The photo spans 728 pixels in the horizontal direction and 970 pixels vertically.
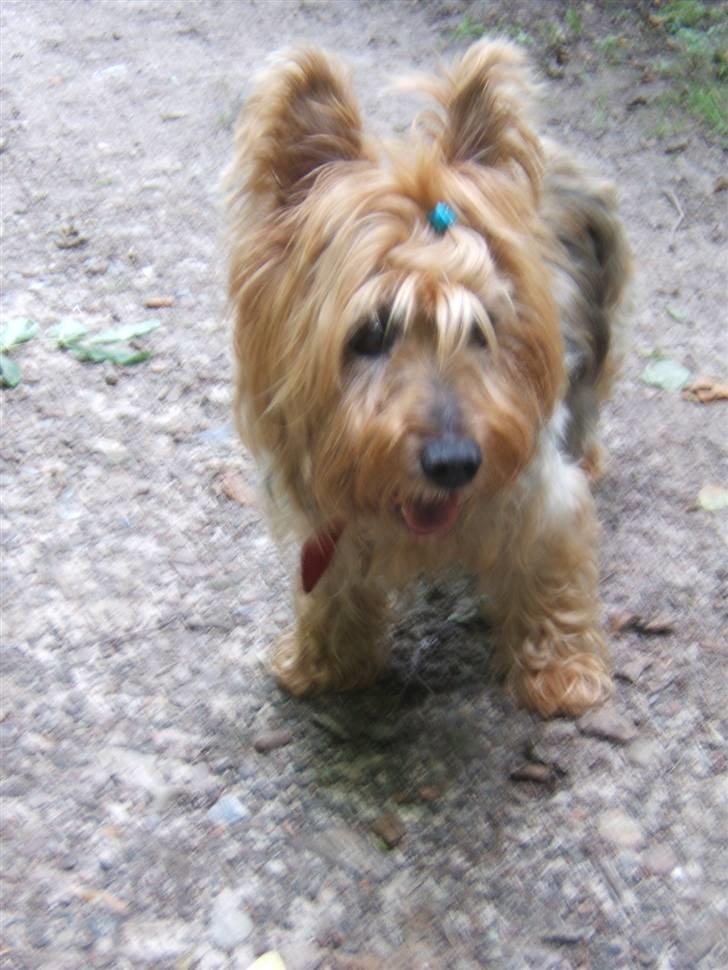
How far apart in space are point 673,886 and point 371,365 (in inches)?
54.4

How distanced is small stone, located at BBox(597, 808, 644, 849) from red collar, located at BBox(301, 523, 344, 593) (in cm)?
92

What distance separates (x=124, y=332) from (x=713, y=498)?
7.79 feet

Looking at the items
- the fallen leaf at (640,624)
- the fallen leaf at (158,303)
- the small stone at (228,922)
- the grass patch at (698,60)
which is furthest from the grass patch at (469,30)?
the small stone at (228,922)

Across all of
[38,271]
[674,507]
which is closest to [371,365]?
[674,507]

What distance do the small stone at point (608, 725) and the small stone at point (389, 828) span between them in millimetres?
569

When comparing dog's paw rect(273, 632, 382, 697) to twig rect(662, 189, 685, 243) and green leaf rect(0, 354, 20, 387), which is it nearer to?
green leaf rect(0, 354, 20, 387)

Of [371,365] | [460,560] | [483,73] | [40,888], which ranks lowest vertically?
[40,888]

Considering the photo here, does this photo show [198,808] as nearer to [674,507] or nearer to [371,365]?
[371,365]

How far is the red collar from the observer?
110 inches

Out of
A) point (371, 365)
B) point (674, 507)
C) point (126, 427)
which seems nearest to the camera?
point (371, 365)

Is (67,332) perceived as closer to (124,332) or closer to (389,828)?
(124,332)

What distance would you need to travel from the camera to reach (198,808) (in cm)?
289

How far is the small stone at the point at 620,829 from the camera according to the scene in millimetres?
2721

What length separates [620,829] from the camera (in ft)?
9.04
